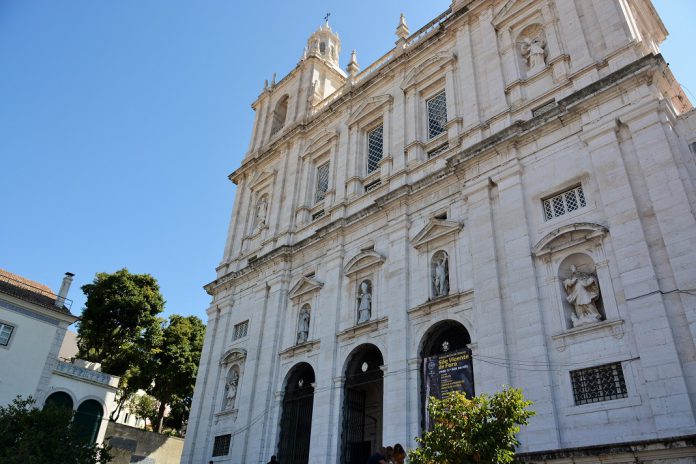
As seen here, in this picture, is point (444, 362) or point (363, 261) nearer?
point (444, 362)

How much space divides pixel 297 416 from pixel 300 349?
8.02ft

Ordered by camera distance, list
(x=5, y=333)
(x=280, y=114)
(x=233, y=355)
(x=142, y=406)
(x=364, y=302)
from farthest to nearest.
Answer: (x=142, y=406) → (x=280, y=114) → (x=5, y=333) → (x=233, y=355) → (x=364, y=302)

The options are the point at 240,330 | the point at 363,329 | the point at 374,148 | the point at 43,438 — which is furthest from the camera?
the point at 240,330

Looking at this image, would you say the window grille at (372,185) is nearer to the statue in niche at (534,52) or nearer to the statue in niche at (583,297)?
the statue in niche at (534,52)

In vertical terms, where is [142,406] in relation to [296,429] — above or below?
above

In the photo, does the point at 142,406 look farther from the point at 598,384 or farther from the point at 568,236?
the point at 598,384

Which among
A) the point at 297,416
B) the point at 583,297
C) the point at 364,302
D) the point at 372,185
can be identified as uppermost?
the point at 372,185

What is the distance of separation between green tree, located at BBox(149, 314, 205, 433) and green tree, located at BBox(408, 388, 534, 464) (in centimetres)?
2782

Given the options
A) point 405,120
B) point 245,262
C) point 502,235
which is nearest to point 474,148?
point 502,235

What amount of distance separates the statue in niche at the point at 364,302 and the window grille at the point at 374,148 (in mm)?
5815

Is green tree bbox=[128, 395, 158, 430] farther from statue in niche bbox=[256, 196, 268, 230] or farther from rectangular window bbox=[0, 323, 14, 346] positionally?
statue in niche bbox=[256, 196, 268, 230]

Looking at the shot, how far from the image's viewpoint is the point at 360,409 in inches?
772

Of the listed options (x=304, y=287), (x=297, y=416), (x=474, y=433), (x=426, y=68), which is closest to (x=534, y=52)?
(x=426, y=68)

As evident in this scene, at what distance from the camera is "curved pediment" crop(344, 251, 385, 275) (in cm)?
2012
